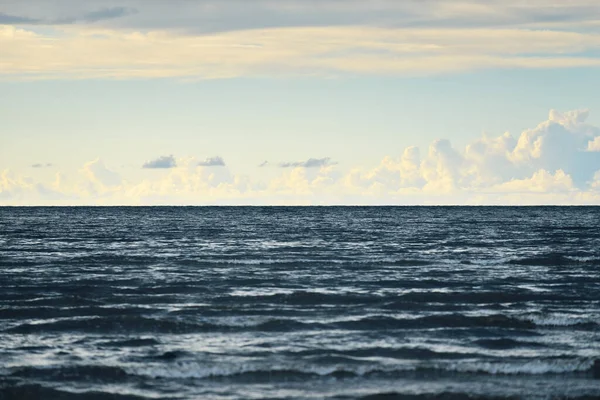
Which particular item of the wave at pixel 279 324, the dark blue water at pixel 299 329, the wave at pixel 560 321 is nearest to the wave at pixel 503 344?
the dark blue water at pixel 299 329

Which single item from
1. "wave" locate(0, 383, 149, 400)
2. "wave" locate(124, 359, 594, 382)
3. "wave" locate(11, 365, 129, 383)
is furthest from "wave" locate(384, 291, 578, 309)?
"wave" locate(0, 383, 149, 400)

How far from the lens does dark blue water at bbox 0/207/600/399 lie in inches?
687

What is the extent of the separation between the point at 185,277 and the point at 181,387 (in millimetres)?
20201

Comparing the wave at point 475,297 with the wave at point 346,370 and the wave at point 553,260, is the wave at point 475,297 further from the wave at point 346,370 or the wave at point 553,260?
the wave at point 553,260

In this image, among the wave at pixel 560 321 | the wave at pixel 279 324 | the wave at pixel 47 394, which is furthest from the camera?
the wave at pixel 560 321

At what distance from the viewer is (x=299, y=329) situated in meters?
23.4

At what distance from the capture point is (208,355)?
19906 mm

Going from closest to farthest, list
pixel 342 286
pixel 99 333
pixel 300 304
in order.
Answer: pixel 99 333, pixel 300 304, pixel 342 286

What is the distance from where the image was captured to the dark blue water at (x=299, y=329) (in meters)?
17.5

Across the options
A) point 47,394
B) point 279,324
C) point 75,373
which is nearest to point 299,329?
point 279,324

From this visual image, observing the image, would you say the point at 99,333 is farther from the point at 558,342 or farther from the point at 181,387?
the point at 558,342

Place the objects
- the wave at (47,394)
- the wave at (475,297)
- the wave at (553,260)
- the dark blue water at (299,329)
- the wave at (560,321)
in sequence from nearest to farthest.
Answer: the wave at (47,394), the dark blue water at (299,329), the wave at (560,321), the wave at (475,297), the wave at (553,260)

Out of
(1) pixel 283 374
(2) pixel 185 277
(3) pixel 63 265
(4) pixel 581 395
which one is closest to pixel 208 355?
(1) pixel 283 374

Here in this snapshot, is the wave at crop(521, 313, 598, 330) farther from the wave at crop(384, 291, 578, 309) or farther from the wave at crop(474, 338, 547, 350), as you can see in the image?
the wave at crop(384, 291, 578, 309)
